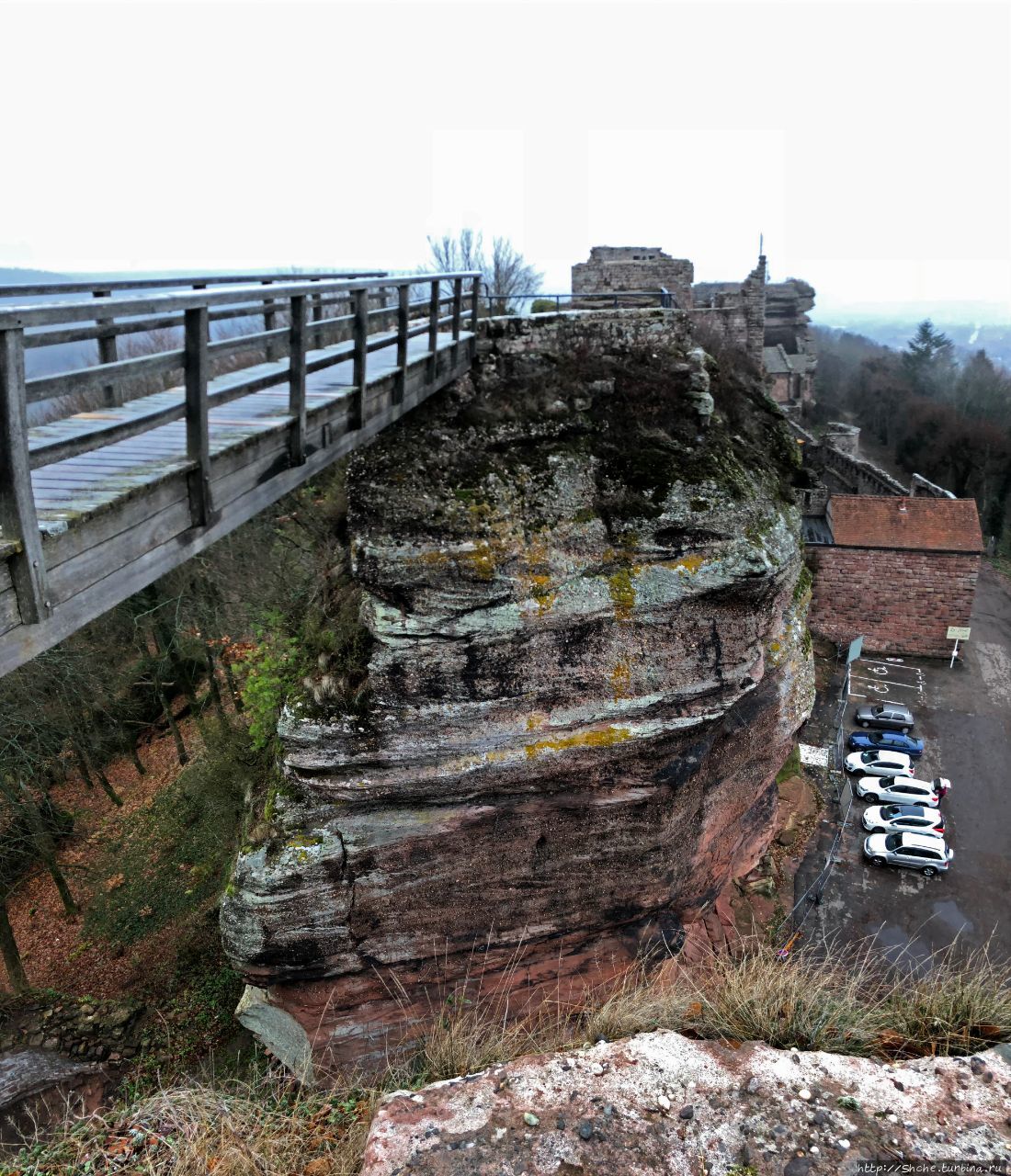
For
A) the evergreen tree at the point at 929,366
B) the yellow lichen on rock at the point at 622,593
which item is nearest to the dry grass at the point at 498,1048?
the yellow lichen on rock at the point at 622,593

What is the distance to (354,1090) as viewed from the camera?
17.3 ft

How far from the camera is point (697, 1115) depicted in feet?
13.5

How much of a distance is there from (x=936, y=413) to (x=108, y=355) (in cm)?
4482

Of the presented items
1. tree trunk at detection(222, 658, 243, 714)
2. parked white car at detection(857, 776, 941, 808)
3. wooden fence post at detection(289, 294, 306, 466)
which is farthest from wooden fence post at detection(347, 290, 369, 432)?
parked white car at detection(857, 776, 941, 808)

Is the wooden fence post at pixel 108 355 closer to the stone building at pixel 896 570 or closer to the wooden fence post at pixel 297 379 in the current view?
the wooden fence post at pixel 297 379

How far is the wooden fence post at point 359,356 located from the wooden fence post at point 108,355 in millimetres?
1803

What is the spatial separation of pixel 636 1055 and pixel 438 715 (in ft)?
13.8

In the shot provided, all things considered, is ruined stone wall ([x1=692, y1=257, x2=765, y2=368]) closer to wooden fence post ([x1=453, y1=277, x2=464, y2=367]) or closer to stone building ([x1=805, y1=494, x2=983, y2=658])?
stone building ([x1=805, y1=494, x2=983, y2=658])

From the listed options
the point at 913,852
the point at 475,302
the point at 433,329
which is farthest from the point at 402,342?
the point at 913,852

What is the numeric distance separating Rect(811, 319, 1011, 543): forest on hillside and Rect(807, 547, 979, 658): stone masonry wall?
573 inches

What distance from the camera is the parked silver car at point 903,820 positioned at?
1500 centimetres

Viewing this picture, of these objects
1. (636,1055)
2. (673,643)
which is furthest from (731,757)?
(636,1055)

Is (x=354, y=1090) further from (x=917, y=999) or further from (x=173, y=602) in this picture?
(x=173, y=602)

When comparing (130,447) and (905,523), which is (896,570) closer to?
(905,523)
